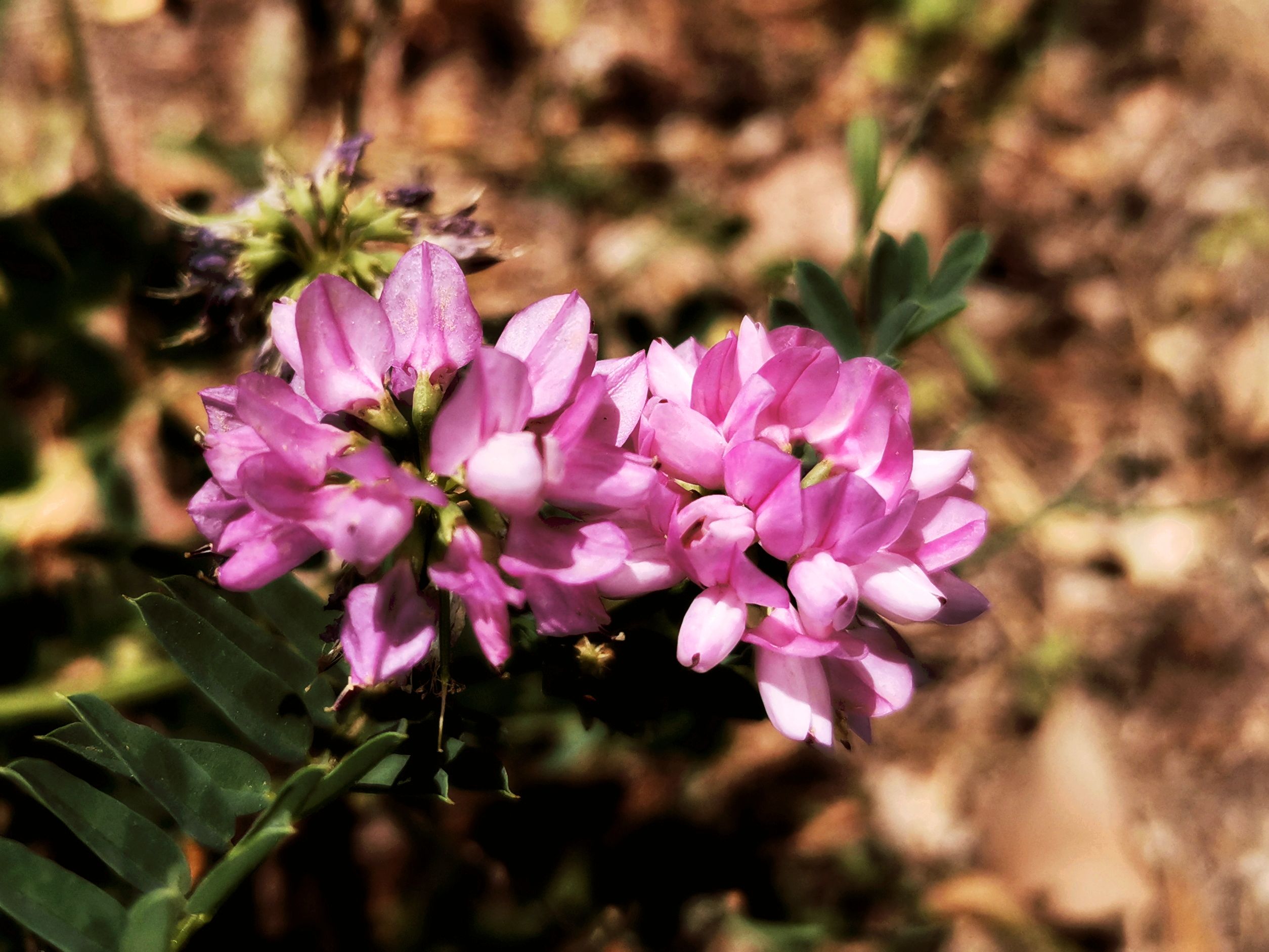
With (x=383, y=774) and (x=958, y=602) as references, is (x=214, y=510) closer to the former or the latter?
(x=383, y=774)

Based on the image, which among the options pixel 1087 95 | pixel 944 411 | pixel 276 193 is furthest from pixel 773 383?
pixel 1087 95

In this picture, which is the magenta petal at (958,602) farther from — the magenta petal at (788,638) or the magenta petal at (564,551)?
the magenta petal at (564,551)

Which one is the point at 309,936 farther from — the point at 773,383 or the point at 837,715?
the point at 773,383

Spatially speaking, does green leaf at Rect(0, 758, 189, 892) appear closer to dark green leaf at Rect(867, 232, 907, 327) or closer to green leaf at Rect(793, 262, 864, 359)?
green leaf at Rect(793, 262, 864, 359)

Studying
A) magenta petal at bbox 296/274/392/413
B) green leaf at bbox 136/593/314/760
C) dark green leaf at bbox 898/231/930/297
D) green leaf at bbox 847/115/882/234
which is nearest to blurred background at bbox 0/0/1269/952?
green leaf at bbox 847/115/882/234

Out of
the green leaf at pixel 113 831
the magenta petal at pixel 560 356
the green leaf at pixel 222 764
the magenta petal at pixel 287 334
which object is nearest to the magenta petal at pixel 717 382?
the magenta petal at pixel 560 356
